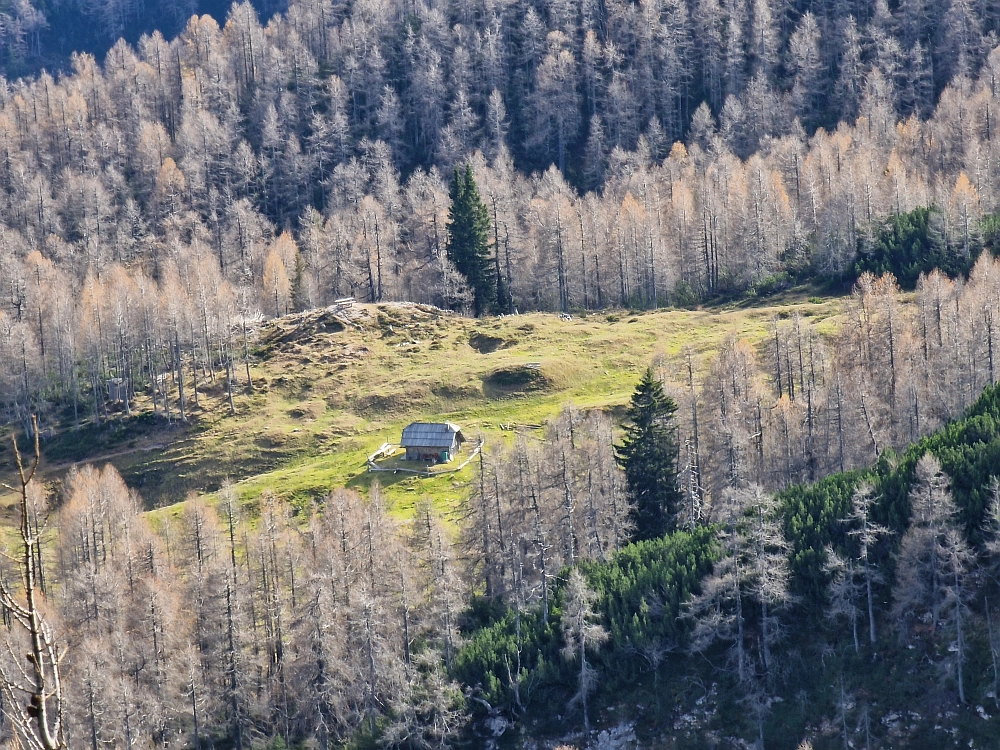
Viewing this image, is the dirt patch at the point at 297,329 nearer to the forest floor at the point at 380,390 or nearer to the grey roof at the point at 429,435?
the forest floor at the point at 380,390

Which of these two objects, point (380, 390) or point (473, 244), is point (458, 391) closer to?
point (380, 390)

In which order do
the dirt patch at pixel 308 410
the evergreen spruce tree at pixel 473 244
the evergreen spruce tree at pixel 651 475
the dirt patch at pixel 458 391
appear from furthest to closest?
the evergreen spruce tree at pixel 473 244
the dirt patch at pixel 308 410
the dirt patch at pixel 458 391
the evergreen spruce tree at pixel 651 475

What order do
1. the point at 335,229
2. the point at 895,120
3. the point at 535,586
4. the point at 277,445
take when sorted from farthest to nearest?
the point at 895,120 < the point at 335,229 < the point at 277,445 < the point at 535,586

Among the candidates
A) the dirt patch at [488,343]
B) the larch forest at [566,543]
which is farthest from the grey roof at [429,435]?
the dirt patch at [488,343]

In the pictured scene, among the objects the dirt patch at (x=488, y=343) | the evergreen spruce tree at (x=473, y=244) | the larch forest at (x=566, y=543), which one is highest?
the evergreen spruce tree at (x=473, y=244)

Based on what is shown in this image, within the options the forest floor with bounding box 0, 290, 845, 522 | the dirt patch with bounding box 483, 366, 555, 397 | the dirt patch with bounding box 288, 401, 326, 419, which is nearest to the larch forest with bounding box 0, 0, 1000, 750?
the dirt patch with bounding box 483, 366, 555, 397

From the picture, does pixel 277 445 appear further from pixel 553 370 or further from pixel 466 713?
pixel 466 713

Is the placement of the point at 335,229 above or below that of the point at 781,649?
above

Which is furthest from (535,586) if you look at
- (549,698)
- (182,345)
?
(182,345)

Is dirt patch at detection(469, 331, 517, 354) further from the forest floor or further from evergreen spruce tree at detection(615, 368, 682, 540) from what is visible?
evergreen spruce tree at detection(615, 368, 682, 540)
